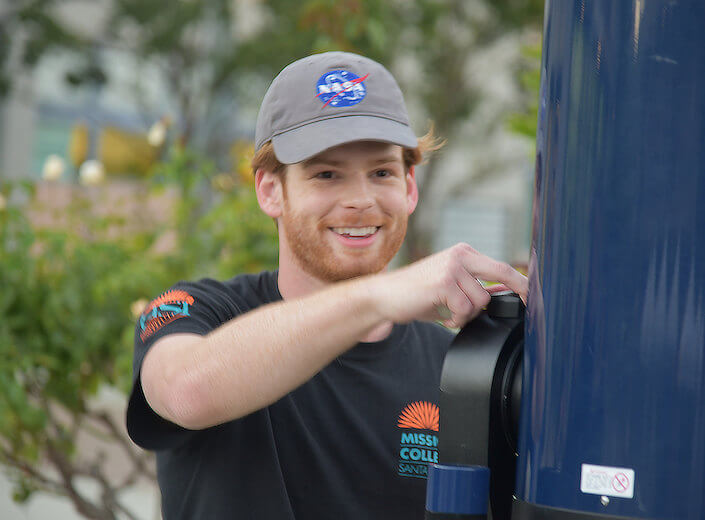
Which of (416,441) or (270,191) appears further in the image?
(270,191)

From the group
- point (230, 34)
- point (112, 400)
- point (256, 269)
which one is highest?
point (230, 34)

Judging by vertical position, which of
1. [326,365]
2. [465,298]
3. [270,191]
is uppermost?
[270,191]

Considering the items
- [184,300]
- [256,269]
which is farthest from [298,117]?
[256,269]

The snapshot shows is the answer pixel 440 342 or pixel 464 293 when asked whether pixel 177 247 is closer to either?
pixel 440 342

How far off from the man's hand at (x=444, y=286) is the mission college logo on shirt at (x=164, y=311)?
1.71 feet

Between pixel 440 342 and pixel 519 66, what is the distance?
12953mm

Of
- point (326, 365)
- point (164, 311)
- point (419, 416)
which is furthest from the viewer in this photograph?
point (419, 416)

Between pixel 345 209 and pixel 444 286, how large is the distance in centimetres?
64

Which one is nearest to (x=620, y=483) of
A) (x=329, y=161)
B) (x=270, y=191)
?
(x=329, y=161)

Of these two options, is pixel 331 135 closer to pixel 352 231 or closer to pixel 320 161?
pixel 320 161

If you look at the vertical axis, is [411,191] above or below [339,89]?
below

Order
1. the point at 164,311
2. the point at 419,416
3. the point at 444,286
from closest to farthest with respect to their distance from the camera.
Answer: the point at 444,286 < the point at 164,311 < the point at 419,416

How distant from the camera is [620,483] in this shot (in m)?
1.14

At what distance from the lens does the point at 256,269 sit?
4.16m
